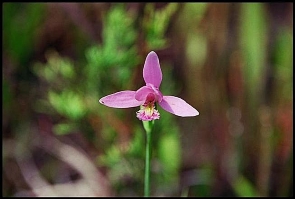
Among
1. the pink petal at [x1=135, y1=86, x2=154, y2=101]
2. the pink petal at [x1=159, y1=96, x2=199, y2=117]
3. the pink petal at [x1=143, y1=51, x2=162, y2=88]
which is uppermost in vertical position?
the pink petal at [x1=143, y1=51, x2=162, y2=88]

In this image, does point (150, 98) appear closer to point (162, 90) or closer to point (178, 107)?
point (178, 107)

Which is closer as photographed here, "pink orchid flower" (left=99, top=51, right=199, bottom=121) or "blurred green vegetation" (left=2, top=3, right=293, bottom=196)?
"pink orchid flower" (left=99, top=51, right=199, bottom=121)

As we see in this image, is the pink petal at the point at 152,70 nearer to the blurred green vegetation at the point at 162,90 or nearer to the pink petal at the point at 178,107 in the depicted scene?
the pink petal at the point at 178,107

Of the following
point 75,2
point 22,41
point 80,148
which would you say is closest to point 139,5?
point 75,2

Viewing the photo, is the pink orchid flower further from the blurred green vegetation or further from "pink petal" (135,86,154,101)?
the blurred green vegetation

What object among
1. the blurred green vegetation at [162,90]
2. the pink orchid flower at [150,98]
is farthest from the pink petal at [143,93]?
the blurred green vegetation at [162,90]

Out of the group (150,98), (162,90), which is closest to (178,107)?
(150,98)

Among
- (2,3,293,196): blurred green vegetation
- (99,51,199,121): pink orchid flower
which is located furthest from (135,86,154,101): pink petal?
(2,3,293,196): blurred green vegetation
